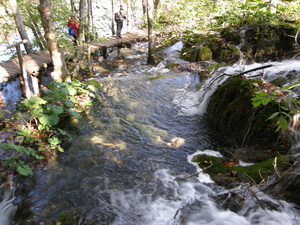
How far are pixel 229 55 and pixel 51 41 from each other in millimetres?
8420

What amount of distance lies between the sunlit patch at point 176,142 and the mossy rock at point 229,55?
7201 millimetres

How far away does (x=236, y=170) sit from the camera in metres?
3.78

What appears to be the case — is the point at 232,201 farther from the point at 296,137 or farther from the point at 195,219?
the point at 296,137

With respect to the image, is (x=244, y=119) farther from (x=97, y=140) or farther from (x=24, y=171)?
(x=24, y=171)

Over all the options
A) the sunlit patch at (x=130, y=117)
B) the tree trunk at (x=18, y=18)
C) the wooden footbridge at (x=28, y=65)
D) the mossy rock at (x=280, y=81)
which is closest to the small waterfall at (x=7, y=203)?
the sunlit patch at (x=130, y=117)

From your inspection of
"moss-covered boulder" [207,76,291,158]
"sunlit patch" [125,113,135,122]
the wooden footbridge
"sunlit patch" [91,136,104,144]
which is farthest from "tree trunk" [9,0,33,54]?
"moss-covered boulder" [207,76,291,158]

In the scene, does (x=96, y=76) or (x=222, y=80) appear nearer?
(x=222, y=80)

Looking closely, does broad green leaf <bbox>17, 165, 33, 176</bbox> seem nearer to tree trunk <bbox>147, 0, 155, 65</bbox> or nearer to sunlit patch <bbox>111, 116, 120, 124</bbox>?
sunlit patch <bbox>111, 116, 120, 124</bbox>

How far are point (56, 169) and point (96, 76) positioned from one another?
743 cm

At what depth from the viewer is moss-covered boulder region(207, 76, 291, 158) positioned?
4102mm

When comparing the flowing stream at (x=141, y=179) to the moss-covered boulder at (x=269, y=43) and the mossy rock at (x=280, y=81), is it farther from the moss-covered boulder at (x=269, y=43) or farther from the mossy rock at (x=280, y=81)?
the moss-covered boulder at (x=269, y=43)

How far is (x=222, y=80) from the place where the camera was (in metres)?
6.21

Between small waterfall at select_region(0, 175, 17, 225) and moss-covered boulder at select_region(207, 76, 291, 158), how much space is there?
14.2 ft

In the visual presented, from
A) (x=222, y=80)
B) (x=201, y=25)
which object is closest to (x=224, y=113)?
(x=222, y=80)
